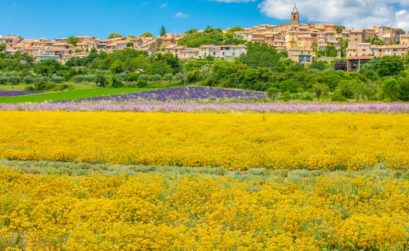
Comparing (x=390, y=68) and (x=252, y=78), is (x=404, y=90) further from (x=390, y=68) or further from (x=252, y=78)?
(x=390, y=68)

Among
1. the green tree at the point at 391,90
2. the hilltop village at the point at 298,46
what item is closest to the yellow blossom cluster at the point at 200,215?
the green tree at the point at 391,90

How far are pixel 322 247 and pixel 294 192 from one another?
145 inches

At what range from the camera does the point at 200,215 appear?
40.9 feet

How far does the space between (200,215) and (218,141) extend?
37.8ft

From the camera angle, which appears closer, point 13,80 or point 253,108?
point 253,108

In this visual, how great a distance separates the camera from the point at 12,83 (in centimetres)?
8950

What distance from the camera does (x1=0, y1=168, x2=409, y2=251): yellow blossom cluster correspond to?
984 cm

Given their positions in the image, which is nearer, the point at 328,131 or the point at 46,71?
the point at 328,131

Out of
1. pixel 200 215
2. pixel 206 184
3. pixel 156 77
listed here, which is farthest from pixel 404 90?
pixel 156 77

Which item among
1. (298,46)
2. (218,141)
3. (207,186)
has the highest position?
(298,46)

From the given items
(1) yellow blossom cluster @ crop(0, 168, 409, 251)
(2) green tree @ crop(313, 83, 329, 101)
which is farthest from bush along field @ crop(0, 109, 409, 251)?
(2) green tree @ crop(313, 83, 329, 101)

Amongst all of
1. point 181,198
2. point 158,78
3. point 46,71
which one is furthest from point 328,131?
point 46,71

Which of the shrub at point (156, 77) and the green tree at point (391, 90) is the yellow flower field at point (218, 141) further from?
the shrub at point (156, 77)

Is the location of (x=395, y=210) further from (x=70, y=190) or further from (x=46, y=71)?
(x=46, y=71)
